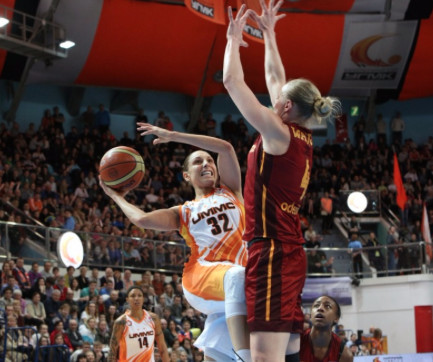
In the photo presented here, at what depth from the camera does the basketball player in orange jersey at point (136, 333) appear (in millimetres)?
10438

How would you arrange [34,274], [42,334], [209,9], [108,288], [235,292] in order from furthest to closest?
[209,9] < [108,288] < [34,274] < [42,334] < [235,292]

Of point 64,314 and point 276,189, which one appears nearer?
point 276,189

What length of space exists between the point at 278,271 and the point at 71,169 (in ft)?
62.5

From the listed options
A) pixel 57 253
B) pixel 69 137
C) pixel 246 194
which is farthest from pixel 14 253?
pixel 246 194

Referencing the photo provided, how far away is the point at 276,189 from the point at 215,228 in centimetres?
127

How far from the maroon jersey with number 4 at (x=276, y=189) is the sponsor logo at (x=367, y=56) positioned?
80.4 feet

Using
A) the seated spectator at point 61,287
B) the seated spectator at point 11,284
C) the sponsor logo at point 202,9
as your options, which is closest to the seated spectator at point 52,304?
the seated spectator at point 61,287

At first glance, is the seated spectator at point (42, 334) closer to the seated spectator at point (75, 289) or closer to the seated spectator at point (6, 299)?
the seated spectator at point (6, 299)

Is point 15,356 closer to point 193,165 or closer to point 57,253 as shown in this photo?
point 57,253

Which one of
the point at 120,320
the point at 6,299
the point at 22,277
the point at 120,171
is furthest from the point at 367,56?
the point at 120,171

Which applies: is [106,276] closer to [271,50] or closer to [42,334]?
[42,334]

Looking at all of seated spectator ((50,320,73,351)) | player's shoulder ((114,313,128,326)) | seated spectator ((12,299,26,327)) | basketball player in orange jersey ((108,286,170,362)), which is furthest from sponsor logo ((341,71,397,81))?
player's shoulder ((114,313,128,326))

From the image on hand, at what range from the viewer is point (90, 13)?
→ 79.6ft

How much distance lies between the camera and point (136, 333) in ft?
34.7
